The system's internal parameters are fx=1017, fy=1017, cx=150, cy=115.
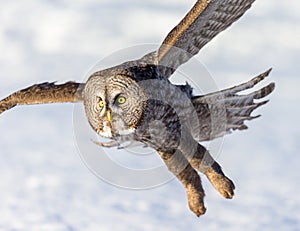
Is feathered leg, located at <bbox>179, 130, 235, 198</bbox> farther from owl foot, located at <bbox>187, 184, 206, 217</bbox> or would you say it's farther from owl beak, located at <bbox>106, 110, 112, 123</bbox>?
owl beak, located at <bbox>106, 110, 112, 123</bbox>

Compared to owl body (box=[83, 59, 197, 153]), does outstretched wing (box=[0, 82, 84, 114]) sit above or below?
above

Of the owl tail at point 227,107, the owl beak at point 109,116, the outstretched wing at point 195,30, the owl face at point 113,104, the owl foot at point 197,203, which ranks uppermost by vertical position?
the outstretched wing at point 195,30

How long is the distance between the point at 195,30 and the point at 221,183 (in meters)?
3.08

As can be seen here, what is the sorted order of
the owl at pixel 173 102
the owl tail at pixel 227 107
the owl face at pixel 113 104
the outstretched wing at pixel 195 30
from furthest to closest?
the owl tail at pixel 227 107 < the outstretched wing at pixel 195 30 < the owl at pixel 173 102 < the owl face at pixel 113 104

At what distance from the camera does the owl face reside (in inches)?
699

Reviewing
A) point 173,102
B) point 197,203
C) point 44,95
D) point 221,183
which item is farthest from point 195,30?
point 197,203

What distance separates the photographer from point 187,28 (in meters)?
19.0

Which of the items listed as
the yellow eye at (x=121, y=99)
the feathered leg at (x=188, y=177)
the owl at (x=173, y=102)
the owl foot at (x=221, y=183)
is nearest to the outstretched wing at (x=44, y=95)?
the owl at (x=173, y=102)

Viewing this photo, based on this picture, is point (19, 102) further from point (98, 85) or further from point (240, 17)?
point (240, 17)

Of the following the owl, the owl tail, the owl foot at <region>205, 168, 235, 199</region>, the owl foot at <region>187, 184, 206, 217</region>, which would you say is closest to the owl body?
the owl

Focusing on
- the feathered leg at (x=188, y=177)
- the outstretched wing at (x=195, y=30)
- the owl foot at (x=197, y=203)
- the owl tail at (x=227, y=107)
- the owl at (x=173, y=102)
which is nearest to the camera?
the owl at (x=173, y=102)

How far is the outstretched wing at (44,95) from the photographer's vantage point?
19828 mm

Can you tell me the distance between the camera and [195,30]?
63.3ft

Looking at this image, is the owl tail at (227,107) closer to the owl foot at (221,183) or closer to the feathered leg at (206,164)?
the feathered leg at (206,164)
